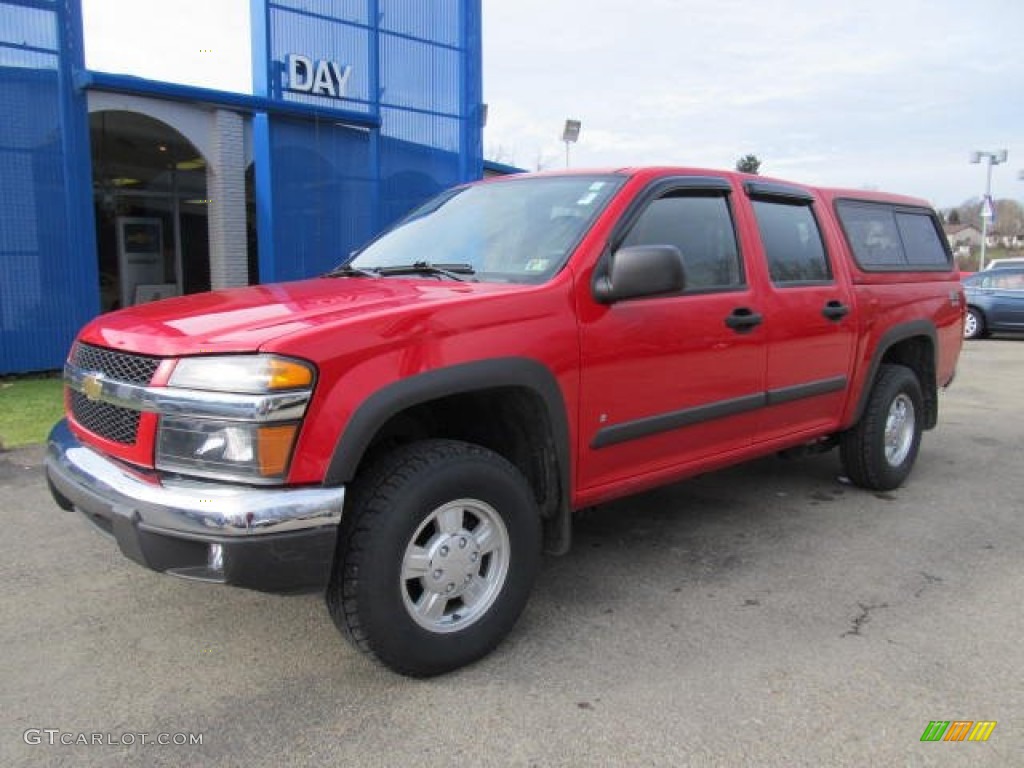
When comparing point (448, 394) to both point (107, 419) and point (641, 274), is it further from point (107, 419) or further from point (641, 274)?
point (107, 419)

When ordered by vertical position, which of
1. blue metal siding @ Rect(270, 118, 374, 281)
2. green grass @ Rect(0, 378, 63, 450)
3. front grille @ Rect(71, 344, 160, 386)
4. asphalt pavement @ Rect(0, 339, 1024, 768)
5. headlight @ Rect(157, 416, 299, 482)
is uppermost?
blue metal siding @ Rect(270, 118, 374, 281)

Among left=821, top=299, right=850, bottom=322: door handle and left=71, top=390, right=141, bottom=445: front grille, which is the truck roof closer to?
left=821, top=299, right=850, bottom=322: door handle

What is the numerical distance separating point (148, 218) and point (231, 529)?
1312 centimetres

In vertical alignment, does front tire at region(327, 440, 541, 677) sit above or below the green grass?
above

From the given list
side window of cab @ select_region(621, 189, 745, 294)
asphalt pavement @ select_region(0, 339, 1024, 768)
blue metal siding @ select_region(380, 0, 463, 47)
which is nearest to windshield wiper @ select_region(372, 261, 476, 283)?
side window of cab @ select_region(621, 189, 745, 294)

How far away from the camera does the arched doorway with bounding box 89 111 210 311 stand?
534 inches

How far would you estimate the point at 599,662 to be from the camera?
123 inches

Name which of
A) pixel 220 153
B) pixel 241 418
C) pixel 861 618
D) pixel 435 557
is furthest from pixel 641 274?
pixel 220 153

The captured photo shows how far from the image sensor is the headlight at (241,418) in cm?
257

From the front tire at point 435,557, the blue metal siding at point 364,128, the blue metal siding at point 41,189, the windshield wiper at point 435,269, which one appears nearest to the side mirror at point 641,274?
the windshield wiper at point 435,269

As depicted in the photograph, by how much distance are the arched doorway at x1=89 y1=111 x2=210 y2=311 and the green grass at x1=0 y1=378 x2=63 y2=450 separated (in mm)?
4471

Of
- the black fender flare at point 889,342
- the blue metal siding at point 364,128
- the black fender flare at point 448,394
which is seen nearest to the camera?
the black fender flare at point 448,394

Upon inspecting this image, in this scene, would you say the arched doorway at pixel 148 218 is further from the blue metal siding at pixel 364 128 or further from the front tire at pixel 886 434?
the front tire at pixel 886 434

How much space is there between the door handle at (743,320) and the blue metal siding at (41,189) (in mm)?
8151
